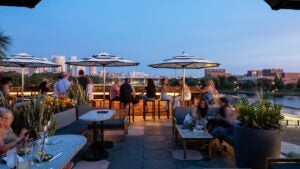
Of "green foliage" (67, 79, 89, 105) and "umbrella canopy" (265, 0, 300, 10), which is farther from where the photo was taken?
"green foliage" (67, 79, 89, 105)

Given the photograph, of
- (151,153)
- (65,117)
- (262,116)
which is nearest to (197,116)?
(151,153)

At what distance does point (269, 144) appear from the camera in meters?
3.84

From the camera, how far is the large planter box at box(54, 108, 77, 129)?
5.99 meters

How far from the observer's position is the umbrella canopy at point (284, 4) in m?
3.19

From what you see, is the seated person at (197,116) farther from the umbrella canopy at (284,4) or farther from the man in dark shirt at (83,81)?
the man in dark shirt at (83,81)

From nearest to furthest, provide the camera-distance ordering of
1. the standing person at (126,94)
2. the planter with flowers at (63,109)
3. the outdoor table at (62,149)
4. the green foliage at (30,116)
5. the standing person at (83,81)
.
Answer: the outdoor table at (62,149), the green foliage at (30,116), the planter with flowers at (63,109), the standing person at (126,94), the standing person at (83,81)

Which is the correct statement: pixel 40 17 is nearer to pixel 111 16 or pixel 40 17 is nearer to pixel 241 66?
pixel 111 16

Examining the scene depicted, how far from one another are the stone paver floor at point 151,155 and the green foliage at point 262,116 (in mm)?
1214

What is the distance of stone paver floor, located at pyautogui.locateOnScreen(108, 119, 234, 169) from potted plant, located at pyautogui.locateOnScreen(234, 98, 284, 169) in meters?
1.00

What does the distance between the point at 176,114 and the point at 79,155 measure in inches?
101

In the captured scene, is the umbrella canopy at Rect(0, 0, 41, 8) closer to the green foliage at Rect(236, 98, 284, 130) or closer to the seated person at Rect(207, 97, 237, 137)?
the green foliage at Rect(236, 98, 284, 130)

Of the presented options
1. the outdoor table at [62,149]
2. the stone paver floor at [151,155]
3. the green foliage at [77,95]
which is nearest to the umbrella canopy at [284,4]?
the outdoor table at [62,149]

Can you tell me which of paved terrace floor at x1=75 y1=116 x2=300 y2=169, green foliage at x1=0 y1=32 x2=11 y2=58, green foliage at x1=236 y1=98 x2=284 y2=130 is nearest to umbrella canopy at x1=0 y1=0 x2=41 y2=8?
paved terrace floor at x1=75 y1=116 x2=300 y2=169

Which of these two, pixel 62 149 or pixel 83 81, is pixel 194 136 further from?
pixel 83 81
